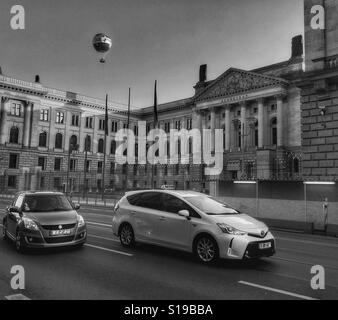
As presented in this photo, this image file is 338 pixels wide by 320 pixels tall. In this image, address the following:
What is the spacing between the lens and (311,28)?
2294 cm

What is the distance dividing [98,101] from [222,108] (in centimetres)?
2677

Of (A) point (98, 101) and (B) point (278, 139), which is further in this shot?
(A) point (98, 101)

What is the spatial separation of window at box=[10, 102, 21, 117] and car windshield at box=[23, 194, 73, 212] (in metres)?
59.5

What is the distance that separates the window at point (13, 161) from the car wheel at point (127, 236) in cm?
5859

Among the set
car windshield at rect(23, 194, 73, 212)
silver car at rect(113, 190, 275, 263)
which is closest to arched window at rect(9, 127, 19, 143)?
car windshield at rect(23, 194, 73, 212)

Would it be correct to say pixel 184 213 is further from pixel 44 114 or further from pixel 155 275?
pixel 44 114

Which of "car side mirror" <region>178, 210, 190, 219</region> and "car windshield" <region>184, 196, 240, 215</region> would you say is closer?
"car side mirror" <region>178, 210, 190, 219</region>

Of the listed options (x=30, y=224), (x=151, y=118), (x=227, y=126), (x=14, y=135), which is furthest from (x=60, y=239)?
(x=151, y=118)

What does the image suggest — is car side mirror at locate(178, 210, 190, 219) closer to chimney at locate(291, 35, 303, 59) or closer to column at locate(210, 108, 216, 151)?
chimney at locate(291, 35, 303, 59)

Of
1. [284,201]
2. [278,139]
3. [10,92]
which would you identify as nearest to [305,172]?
[284,201]

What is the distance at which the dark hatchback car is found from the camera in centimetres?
873

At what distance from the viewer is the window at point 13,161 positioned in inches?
2470

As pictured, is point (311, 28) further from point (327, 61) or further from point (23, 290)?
point (23, 290)

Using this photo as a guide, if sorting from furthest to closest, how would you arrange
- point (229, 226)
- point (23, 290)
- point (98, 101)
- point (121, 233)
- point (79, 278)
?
point (98, 101)
point (121, 233)
point (229, 226)
point (79, 278)
point (23, 290)
